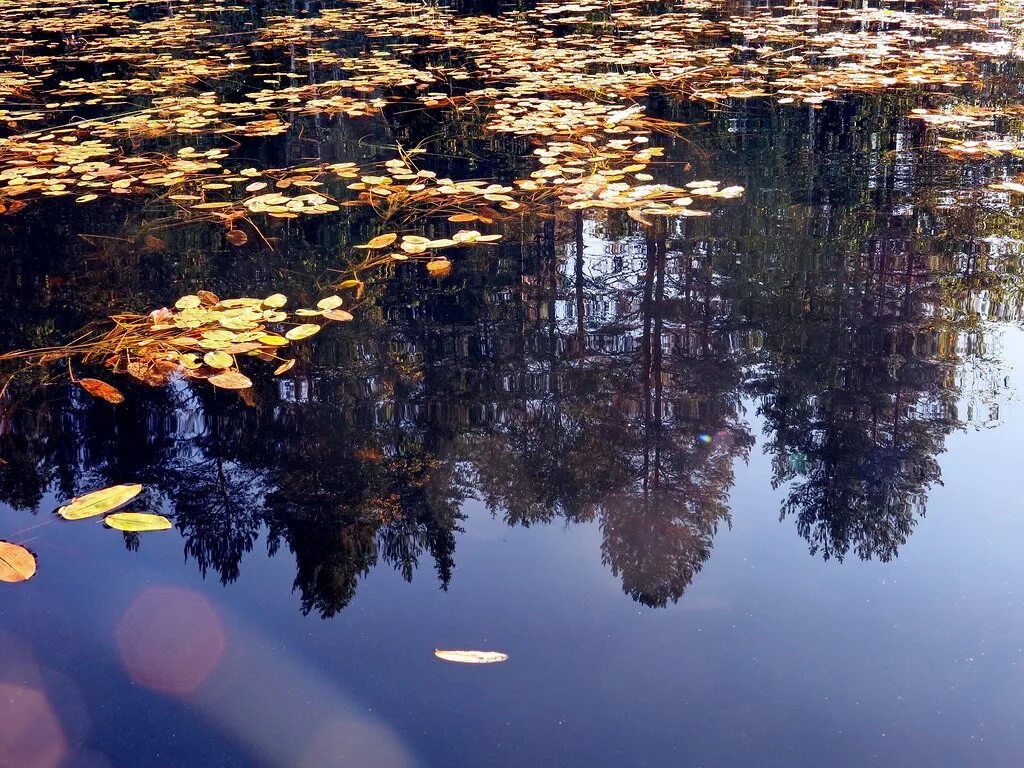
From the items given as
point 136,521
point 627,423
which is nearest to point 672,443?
point 627,423

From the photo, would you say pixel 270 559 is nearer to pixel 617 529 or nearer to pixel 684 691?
pixel 617 529

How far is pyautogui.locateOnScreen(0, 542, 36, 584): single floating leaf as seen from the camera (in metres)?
1.60

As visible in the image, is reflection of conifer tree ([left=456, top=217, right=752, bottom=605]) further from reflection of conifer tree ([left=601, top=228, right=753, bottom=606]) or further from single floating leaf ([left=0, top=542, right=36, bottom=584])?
single floating leaf ([left=0, top=542, right=36, bottom=584])

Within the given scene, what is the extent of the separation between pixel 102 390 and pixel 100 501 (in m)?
0.49

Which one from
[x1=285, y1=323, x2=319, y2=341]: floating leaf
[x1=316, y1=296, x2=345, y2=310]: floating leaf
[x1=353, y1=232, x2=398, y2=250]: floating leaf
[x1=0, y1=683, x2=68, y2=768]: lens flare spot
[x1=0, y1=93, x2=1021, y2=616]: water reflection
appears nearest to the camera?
[x1=0, y1=683, x2=68, y2=768]: lens flare spot

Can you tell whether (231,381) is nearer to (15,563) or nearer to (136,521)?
(136,521)

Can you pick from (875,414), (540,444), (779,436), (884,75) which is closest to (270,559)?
(540,444)

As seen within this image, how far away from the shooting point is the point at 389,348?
92.0 inches

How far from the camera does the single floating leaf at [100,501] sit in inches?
69.3

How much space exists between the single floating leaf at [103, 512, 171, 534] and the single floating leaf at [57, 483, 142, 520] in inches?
1.3

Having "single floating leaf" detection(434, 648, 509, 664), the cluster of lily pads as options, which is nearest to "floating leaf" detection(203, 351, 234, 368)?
the cluster of lily pads

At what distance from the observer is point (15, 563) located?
163cm

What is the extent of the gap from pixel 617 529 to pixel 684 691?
0.41 metres

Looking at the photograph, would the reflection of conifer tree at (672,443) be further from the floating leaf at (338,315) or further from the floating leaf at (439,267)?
the floating leaf at (338,315)
